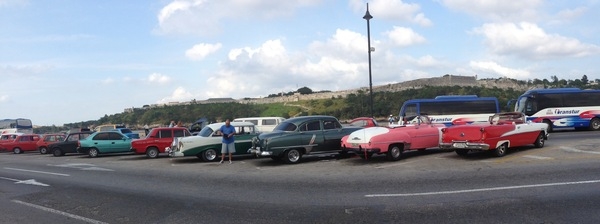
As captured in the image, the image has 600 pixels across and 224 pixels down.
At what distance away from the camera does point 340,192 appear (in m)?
9.52

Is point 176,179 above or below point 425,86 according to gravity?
below

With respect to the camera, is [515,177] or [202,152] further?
[202,152]

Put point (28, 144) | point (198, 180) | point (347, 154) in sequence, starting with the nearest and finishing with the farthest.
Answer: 1. point (198, 180)
2. point (347, 154)
3. point (28, 144)

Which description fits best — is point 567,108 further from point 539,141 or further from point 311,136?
point 311,136

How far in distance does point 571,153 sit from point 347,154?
6.90 m

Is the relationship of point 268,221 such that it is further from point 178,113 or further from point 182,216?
point 178,113

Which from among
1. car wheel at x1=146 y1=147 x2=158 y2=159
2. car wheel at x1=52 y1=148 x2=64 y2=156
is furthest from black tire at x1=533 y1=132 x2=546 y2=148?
car wheel at x1=52 y1=148 x2=64 y2=156

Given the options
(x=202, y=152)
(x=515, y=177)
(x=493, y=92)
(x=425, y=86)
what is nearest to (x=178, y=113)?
(x=425, y=86)

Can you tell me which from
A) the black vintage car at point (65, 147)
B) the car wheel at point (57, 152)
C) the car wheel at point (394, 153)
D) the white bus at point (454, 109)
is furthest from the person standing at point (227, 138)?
the car wheel at point (57, 152)

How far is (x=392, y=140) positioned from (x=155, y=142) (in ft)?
39.8

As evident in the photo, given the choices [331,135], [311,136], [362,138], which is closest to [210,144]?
[311,136]

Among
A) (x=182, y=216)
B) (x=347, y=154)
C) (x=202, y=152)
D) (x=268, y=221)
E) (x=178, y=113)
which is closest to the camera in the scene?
(x=268, y=221)

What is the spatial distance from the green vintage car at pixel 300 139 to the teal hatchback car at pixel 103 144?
37.0ft

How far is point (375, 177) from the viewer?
1137 cm
